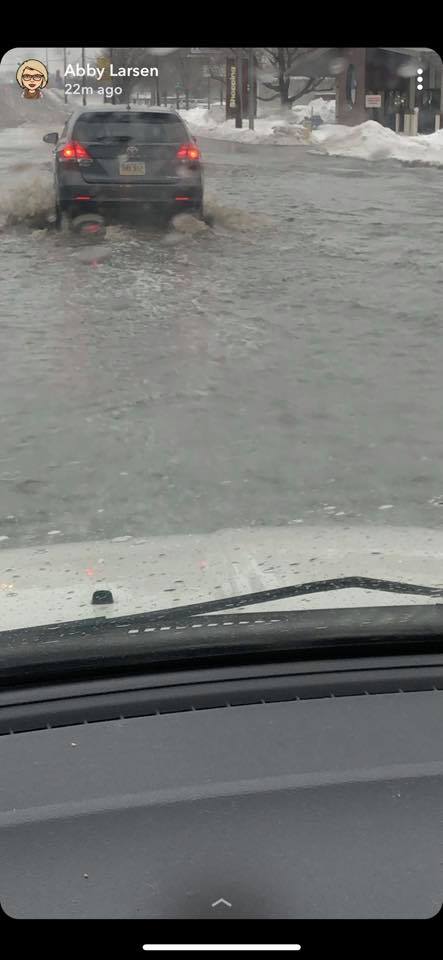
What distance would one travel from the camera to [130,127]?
33.2ft

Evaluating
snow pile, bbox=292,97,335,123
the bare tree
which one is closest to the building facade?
snow pile, bbox=292,97,335,123

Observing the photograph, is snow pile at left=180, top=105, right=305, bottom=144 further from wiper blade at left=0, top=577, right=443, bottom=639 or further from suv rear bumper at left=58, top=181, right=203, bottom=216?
wiper blade at left=0, top=577, right=443, bottom=639

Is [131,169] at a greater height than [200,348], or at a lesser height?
greater

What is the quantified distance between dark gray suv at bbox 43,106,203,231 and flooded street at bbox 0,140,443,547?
104 centimetres

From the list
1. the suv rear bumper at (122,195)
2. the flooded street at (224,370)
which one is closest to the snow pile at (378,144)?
the flooded street at (224,370)

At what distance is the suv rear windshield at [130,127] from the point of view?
31.7 feet

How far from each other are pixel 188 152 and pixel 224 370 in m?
2.97

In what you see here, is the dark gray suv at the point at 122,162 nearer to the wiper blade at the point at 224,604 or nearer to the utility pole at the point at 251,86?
the utility pole at the point at 251,86

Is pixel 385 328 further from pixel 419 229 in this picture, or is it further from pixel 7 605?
pixel 7 605

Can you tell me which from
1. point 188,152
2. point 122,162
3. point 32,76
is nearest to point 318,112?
point 188,152

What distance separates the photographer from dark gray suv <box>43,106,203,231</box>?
10195mm

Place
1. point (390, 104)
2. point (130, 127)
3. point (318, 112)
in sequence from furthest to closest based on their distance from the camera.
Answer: point (390, 104), point (318, 112), point (130, 127)

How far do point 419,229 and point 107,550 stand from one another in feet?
47.9
